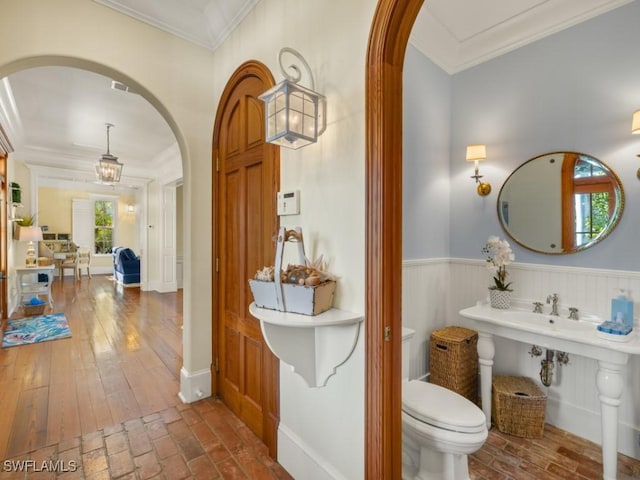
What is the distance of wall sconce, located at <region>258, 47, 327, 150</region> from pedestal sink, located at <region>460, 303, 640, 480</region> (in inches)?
68.9

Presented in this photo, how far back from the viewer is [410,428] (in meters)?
1.57

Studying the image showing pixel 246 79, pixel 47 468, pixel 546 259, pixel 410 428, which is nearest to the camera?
pixel 410 428

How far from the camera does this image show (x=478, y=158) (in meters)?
2.58

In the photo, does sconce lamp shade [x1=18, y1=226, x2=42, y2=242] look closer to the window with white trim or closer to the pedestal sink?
the window with white trim

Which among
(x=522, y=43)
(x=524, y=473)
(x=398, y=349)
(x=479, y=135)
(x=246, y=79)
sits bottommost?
(x=524, y=473)

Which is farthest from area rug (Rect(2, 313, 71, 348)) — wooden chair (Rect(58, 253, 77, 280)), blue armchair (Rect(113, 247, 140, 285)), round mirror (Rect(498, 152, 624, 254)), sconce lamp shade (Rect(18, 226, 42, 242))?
round mirror (Rect(498, 152, 624, 254))

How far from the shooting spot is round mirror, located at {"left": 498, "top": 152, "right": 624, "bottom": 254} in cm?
207

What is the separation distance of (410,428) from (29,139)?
7116mm

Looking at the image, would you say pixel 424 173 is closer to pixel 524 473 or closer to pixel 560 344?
pixel 560 344

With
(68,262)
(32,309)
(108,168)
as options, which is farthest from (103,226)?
(108,168)

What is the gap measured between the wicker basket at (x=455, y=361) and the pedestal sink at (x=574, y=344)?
18 centimetres

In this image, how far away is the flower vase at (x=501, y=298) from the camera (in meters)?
2.37

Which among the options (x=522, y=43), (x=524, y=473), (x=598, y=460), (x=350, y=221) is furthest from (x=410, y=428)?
(x=522, y=43)

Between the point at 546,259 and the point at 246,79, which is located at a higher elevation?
the point at 246,79
